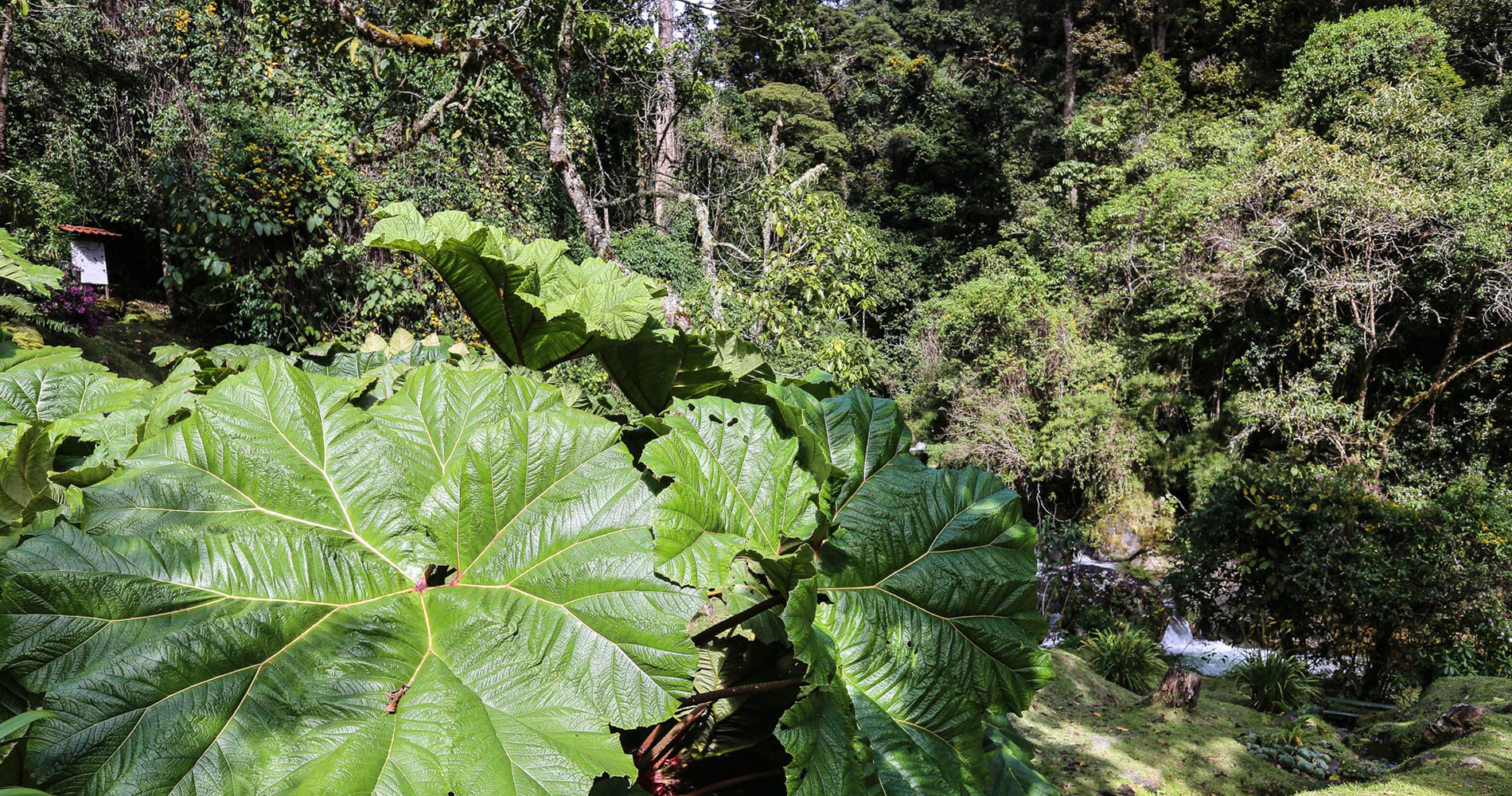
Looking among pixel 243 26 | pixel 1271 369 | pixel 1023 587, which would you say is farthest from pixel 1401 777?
pixel 243 26

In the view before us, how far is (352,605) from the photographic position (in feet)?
2.23

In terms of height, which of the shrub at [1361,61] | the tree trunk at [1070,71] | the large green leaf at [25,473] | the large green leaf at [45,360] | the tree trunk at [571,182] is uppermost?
the tree trunk at [1070,71]

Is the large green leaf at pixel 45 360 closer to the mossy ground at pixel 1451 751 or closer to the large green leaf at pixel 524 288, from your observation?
the large green leaf at pixel 524 288

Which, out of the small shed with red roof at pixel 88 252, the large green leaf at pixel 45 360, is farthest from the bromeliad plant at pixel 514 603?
the small shed with red roof at pixel 88 252

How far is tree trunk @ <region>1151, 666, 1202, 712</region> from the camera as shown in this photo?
5.44 metres

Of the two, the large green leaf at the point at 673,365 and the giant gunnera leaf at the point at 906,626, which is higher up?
the large green leaf at the point at 673,365

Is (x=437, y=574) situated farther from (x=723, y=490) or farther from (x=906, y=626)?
(x=906, y=626)

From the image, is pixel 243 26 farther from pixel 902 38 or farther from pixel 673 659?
pixel 902 38

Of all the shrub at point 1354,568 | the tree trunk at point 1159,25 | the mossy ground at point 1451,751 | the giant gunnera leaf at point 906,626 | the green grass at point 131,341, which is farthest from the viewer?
the tree trunk at point 1159,25

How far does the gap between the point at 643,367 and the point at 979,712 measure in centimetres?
69

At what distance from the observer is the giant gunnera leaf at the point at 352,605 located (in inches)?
21.3

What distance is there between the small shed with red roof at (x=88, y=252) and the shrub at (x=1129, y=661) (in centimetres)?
1060

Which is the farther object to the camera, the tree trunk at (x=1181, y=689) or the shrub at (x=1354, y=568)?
the shrub at (x=1354, y=568)

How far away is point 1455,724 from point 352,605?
6.19 metres
